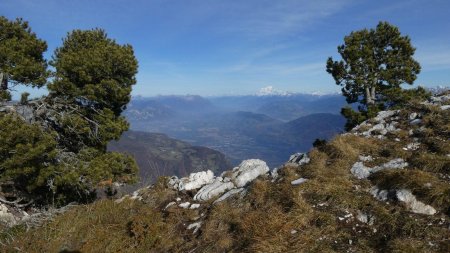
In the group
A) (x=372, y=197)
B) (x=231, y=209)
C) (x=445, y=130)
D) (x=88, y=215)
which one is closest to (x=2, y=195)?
(x=88, y=215)

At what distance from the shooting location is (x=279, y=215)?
7.20 metres

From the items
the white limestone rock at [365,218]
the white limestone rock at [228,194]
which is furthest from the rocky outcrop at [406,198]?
the white limestone rock at [228,194]

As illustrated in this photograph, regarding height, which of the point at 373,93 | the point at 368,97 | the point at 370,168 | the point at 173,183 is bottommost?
the point at 173,183

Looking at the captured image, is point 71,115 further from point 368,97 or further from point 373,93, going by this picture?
point 373,93

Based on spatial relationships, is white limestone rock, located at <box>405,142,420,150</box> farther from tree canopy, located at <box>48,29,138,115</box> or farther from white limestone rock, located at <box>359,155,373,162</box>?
tree canopy, located at <box>48,29,138,115</box>

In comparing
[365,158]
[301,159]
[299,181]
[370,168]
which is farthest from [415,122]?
[299,181]

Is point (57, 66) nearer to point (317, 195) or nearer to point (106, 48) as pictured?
point (106, 48)

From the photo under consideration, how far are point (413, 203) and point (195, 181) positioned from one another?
23.3ft

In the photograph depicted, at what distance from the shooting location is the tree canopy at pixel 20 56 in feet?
52.2

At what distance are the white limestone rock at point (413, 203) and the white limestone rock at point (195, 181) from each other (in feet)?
21.7

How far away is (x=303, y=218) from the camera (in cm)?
692

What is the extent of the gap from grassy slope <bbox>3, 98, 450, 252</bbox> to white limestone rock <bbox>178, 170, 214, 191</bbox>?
3.32 ft

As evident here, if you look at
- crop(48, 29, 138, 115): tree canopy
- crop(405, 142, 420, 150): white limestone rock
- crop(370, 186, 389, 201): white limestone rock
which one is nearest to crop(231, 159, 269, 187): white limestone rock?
crop(370, 186, 389, 201): white limestone rock

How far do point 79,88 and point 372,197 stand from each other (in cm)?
1519
